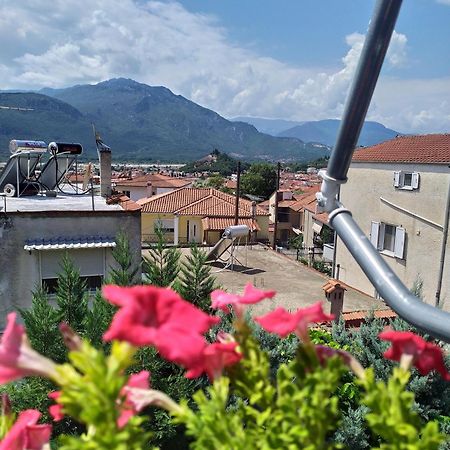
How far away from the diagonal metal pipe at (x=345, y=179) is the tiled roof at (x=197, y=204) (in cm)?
3665

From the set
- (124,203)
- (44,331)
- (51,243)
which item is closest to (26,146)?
(124,203)

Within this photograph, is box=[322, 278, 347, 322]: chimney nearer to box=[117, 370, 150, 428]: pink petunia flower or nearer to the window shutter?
the window shutter

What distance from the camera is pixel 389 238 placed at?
20.1 meters

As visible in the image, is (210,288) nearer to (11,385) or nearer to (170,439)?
(170,439)

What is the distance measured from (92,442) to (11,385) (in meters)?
6.58

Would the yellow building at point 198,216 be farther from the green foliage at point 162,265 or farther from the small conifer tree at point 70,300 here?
the small conifer tree at point 70,300

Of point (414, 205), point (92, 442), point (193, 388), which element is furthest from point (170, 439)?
point (414, 205)

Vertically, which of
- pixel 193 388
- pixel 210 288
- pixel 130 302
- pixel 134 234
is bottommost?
pixel 193 388

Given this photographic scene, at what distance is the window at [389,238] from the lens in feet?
62.5

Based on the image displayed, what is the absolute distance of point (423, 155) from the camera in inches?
714

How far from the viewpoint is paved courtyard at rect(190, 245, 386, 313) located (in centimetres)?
1725

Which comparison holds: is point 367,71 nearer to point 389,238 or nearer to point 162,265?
point 162,265

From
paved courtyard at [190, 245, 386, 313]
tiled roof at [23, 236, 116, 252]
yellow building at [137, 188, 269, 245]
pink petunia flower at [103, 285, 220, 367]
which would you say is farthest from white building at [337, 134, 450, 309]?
yellow building at [137, 188, 269, 245]

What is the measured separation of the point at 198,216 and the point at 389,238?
2179 cm
